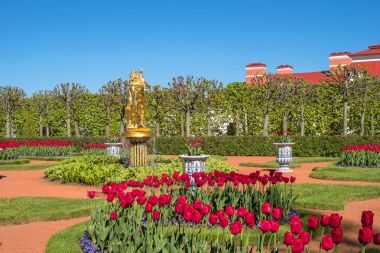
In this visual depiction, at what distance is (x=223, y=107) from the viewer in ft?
108

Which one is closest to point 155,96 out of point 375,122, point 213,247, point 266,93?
point 266,93

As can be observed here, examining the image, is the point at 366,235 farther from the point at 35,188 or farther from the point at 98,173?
the point at 35,188

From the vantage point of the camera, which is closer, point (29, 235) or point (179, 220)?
point (179, 220)

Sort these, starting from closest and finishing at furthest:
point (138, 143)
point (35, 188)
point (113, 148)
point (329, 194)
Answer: point (329, 194), point (35, 188), point (138, 143), point (113, 148)

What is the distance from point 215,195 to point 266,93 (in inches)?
904

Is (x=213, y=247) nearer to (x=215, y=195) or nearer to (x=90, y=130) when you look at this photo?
(x=215, y=195)

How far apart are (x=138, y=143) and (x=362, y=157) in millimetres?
8491

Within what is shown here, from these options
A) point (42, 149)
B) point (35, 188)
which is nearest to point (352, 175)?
point (35, 188)

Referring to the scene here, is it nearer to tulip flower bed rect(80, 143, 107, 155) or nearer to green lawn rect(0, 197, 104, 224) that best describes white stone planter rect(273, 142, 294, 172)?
green lawn rect(0, 197, 104, 224)

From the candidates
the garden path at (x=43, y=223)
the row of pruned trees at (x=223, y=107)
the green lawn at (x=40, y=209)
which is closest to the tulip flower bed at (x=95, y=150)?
the row of pruned trees at (x=223, y=107)

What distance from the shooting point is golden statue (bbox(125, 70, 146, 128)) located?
14.2 metres

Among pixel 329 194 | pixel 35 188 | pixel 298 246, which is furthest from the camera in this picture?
pixel 35 188

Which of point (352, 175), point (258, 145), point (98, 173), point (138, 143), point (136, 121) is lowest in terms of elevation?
point (352, 175)

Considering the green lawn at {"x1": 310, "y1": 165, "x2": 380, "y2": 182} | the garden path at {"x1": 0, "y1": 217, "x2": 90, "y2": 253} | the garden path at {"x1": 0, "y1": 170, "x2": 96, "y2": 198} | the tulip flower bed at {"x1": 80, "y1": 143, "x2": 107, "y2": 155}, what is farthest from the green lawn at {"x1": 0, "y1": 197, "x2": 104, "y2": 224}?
the tulip flower bed at {"x1": 80, "y1": 143, "x2": 107, "y2": 155}
